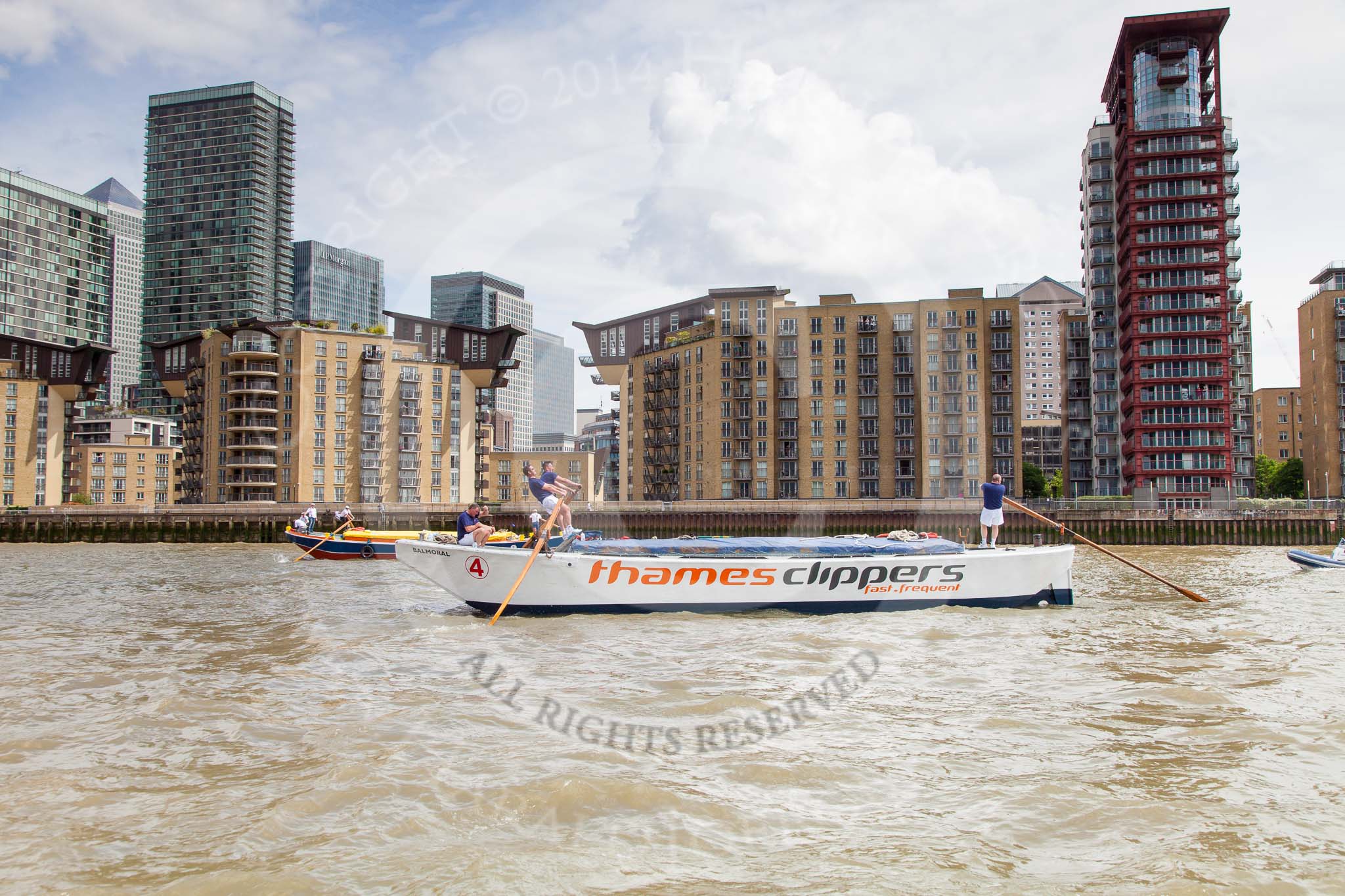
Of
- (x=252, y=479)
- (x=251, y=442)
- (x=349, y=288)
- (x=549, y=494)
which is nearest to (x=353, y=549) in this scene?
→ (x=549, y=494)

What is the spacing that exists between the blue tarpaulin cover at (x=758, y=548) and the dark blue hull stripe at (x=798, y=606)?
3.10ft

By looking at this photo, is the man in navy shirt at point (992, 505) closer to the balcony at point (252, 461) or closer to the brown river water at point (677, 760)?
the brown river water at point (677, 760)

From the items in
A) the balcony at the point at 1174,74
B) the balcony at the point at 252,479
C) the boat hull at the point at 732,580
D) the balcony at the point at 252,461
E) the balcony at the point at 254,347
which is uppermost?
the balcony at the point at 1174,74

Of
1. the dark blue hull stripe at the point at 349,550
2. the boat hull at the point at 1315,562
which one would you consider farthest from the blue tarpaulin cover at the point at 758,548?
the dark blue hull stripe at the point at 349,550

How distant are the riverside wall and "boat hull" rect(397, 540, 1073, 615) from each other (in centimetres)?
4238

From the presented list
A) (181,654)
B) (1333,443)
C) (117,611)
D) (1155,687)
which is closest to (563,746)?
(1155,687)

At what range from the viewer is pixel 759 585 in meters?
17.8

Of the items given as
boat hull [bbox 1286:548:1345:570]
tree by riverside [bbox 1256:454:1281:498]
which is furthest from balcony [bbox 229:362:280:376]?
tree by riverside [bbox 1256:454:1281:498]

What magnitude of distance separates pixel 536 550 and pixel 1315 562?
28036 millimetres

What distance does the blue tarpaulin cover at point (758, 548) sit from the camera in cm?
1838

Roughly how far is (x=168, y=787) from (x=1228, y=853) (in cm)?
753

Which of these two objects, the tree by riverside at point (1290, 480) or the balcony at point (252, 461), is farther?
the tree by riverside at point (1290, 480)

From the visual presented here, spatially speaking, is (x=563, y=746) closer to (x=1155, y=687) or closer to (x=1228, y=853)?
(x=1228, y=853)

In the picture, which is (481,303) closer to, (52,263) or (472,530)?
(472,530)
